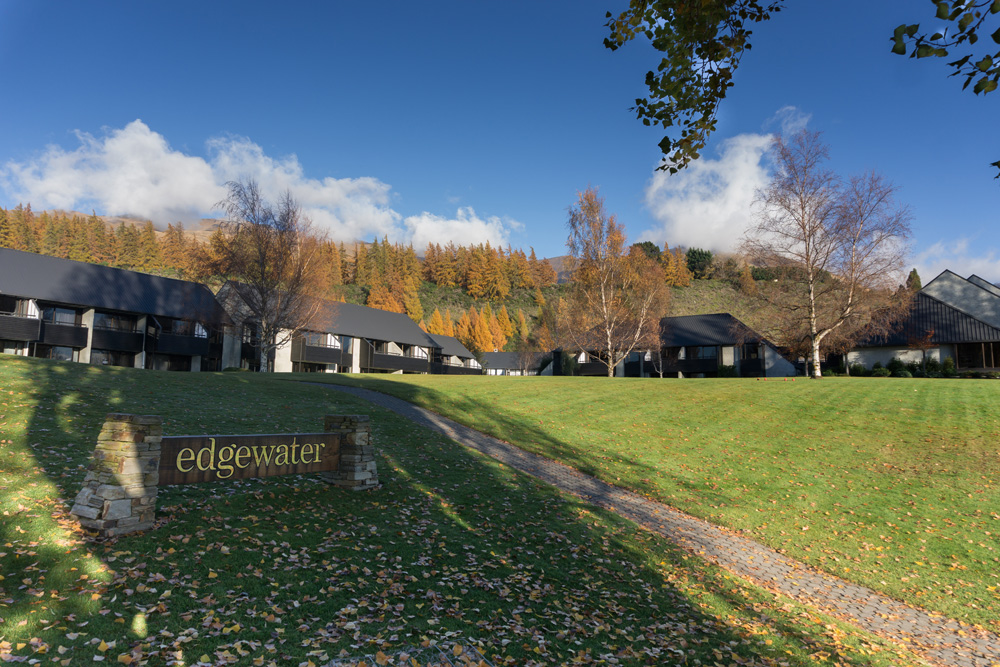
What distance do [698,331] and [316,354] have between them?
45339 millimetres

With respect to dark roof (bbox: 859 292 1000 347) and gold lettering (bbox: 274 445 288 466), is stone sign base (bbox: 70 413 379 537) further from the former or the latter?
dark roof (bbox: 859 292 1000 347)

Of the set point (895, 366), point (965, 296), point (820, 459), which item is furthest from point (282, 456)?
point (965, 296)

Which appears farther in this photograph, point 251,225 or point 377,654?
point 251,225

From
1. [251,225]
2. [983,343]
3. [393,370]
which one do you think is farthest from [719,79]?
[393,370]

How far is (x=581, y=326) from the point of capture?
46938 millimetres

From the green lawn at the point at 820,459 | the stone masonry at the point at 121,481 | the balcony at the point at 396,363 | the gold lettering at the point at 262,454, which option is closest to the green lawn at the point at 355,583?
the stone masonry at the point at 121,481

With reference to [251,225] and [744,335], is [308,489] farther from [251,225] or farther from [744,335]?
[744,335]

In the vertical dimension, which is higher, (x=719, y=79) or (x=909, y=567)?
(x=719, y=79)

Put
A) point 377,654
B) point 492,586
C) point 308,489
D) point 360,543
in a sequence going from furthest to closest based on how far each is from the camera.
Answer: point 308,489 < point 360,543 < point 492,586 < point 377,654

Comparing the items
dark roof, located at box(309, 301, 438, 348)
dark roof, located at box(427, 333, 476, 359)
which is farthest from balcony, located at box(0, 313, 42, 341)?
dark roof, located at box(427, 333, 476, 359)

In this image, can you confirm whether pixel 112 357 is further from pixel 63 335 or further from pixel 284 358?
pixel 284 358

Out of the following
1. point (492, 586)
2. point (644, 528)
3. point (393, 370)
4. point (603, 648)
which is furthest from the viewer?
point (393, 370)

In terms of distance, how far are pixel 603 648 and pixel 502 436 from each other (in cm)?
1436

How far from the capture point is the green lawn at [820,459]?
11.8m
